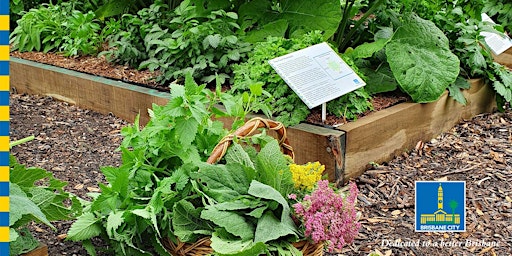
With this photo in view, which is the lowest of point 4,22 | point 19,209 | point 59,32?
point 59,32

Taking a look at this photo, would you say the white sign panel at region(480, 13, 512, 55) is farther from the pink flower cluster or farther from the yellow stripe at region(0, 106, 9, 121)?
the yellow stripe at region(0, 106, 9, 121)

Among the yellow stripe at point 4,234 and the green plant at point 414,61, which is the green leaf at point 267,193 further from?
the green plant at point 414,61

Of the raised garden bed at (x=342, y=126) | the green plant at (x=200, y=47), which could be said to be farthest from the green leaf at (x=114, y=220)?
the green plant at (x=200, y=47)

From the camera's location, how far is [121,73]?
4.49 m

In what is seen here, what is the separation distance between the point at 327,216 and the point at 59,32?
3546 millimetres

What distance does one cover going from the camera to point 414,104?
3826mm

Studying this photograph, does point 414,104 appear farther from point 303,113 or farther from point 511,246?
point 511,246

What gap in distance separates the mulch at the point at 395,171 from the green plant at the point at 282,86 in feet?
1.19

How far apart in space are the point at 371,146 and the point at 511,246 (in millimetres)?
868

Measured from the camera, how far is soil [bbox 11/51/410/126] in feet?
11.8

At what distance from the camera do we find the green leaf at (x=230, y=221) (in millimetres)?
2213

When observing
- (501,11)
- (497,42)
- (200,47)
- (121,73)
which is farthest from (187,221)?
(501,11)

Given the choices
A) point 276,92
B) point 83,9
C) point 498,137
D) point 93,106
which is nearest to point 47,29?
point 83,9

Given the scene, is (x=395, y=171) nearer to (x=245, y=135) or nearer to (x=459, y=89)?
(x=459, y=89)
